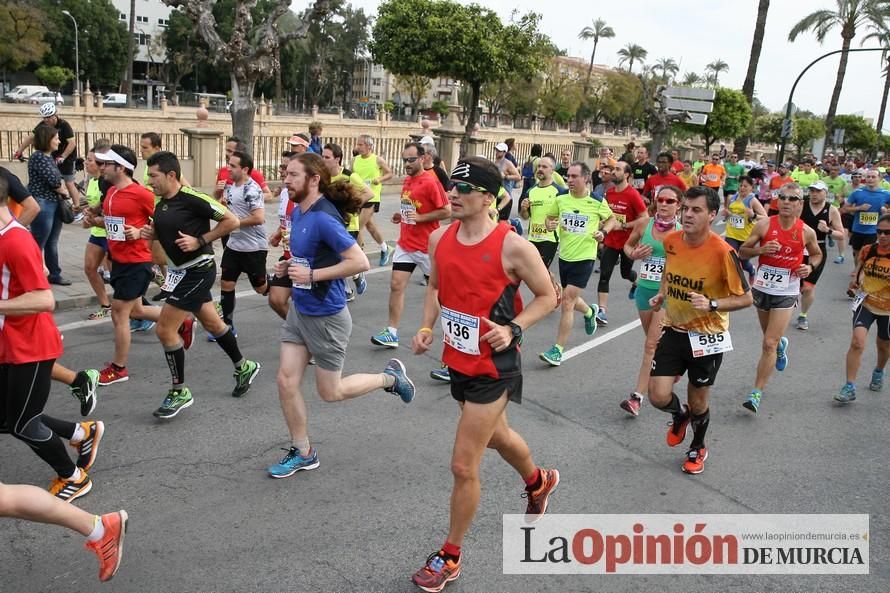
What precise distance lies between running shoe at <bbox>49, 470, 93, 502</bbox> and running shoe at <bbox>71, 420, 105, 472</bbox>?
19 cm

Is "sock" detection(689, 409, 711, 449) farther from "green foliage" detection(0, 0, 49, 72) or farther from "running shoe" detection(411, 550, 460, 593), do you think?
"green foliage" detection(0, 0, 49, 72)

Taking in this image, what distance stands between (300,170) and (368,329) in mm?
3640

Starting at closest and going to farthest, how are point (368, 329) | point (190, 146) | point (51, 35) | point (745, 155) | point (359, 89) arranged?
point (368, 329) → point (190, 146) → point (745, 155) → point (51, 35) → point (359, 89)

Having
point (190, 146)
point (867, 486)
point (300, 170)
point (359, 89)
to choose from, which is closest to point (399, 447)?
point (300, 170)

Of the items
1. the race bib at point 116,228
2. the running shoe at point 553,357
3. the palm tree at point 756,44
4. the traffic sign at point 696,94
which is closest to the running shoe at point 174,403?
the race bib at point 116,228

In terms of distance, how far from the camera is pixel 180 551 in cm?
362

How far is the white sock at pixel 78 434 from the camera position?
4266mm

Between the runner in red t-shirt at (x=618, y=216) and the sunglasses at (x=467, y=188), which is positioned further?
the runner in red t-shirt at (x=618, y=216)

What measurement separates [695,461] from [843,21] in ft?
148

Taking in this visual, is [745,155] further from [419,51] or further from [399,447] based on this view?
[399,447]

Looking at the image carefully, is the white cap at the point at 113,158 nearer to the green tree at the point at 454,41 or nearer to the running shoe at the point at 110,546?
the running shoe at the point at 110,546

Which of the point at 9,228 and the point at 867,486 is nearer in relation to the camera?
the point at 9,228

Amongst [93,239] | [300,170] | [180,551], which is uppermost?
[300,170]

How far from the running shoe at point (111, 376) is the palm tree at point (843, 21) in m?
45.0
